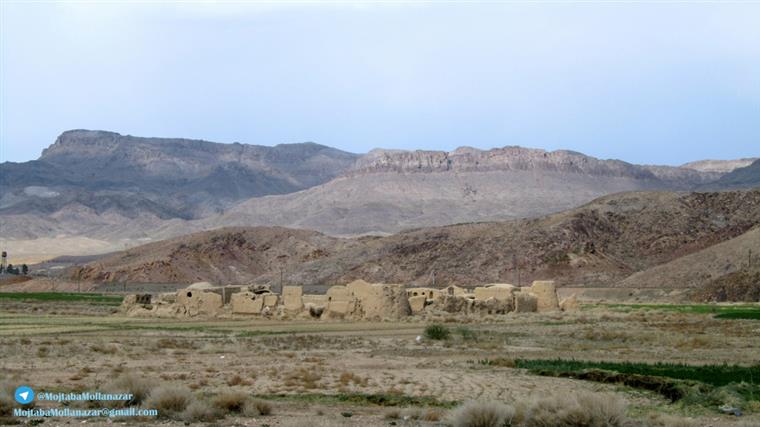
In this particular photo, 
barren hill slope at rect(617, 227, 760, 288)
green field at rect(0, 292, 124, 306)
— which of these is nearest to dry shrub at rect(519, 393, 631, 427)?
green field at rect(0, 292, 124, 306)

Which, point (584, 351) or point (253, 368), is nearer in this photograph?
point (253, 368)

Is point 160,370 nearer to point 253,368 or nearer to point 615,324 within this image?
point 253,368

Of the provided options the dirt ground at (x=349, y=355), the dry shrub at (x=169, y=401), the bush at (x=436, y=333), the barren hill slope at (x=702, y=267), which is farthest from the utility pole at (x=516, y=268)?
the dry shrub at (x=169, y=401)

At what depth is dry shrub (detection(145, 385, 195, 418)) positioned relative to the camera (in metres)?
16.2

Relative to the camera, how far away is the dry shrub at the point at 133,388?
17062mm

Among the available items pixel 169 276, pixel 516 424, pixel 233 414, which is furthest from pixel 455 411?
pixel 169 276

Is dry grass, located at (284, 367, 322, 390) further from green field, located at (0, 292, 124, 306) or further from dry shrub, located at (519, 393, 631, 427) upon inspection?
green field, located at (0, 292, 124, 306)

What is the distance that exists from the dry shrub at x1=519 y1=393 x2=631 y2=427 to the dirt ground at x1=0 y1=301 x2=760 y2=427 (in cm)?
188

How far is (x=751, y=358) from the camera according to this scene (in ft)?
91.7

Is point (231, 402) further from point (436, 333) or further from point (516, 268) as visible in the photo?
point (516, 268)

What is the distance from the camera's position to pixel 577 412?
1441 centimetres

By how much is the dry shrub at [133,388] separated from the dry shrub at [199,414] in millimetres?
1286

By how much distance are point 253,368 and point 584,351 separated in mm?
11107

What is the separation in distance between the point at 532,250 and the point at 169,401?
316 feet
